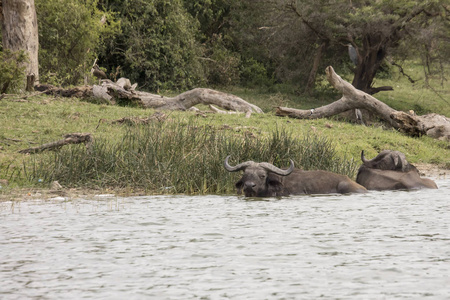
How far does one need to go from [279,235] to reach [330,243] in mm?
686

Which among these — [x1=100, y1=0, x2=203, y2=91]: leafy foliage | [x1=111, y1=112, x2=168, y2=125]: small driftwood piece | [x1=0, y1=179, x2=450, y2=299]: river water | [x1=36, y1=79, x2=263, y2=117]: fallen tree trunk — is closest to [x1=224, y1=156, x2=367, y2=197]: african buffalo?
[x1=0, y1=179, x2=450, y2=299]: river water

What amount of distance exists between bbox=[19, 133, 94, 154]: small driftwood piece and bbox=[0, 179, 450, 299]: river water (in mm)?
2565

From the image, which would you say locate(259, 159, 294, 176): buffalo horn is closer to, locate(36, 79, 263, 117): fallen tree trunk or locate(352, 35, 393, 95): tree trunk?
locate(36, 79, 263, 117): fallen tree trunk

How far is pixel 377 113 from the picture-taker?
19828 millimetres

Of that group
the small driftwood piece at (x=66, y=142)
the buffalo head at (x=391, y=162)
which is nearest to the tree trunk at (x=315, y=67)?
the buffalo head at (x=391, y=162)

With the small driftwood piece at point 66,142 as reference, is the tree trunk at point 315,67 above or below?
above

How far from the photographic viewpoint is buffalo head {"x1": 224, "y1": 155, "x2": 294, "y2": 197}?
10.6 meters

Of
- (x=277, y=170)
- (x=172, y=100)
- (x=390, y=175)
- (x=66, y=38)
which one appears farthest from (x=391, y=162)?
(x=66, y=38)

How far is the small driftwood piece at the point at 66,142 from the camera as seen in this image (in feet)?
40.9

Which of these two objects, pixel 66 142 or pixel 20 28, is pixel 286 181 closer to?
pixel 66 142

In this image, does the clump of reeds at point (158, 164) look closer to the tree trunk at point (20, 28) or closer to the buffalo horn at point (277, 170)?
the buffalo horn at point (277, 170)

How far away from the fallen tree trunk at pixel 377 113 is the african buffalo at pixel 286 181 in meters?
8.34

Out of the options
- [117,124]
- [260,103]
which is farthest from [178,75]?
[117,124]

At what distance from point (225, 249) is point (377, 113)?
14.2 meters
